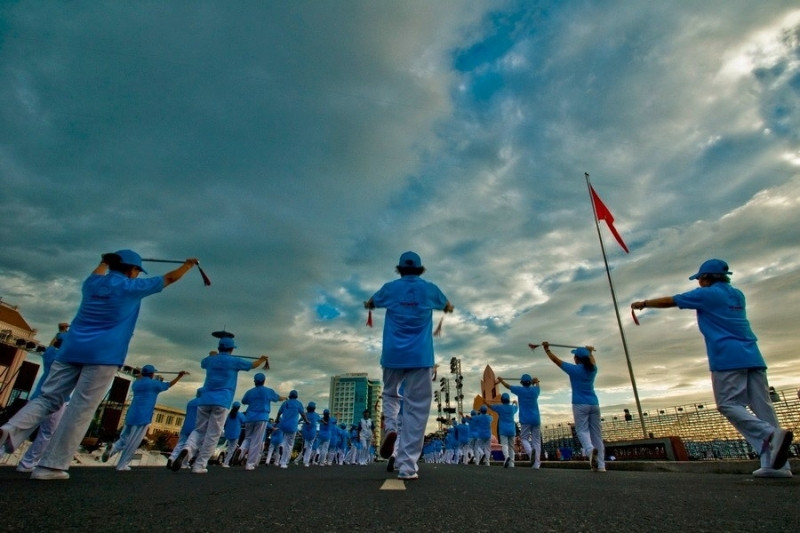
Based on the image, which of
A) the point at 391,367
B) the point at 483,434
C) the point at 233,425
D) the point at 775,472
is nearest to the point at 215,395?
the point at 391,367

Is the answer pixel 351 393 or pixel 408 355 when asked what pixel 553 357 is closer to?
pixel 408 355

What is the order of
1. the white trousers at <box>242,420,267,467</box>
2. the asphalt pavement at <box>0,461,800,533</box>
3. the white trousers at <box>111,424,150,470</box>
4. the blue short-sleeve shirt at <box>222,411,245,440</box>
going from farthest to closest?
1. the blue short-sleeve shirt at <box>222,411,245,440</box>
2. the white trousers at <box>242,420,267,467</box>
3. the white trousers at <box>111,424,150,470</box>
4. the asphalt pavement at <box>0,461,800,533</box>

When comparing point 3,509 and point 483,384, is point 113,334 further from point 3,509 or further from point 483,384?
point 483,384

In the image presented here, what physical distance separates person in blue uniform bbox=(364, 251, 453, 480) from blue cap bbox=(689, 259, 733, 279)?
134 inches

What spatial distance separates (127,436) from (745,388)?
37.5 ft

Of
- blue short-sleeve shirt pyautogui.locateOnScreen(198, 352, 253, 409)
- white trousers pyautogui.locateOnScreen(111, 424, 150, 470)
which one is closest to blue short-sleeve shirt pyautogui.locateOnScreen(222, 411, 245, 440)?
white trousers pyautogui.locateOnScreen(111, 424, 150, 470)

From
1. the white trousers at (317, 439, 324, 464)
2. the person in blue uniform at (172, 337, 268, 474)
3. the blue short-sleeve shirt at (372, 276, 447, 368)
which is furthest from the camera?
the white trousers at (317, 439, 324, 464)

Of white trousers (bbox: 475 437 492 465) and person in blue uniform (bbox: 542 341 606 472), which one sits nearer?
person in blue uniform (bbox: 542 341 606 472)

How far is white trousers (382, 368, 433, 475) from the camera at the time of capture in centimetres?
452

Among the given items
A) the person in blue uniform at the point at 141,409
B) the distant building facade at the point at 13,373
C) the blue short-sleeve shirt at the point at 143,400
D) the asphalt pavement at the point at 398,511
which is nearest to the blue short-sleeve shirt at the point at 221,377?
the person in blue uniform at the point at 141,409

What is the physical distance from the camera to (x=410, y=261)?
5582mm

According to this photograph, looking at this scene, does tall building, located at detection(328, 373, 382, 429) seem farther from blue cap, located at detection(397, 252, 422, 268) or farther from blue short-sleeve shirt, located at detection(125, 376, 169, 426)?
blue cap, located at detection(397, 252, 422, 268)

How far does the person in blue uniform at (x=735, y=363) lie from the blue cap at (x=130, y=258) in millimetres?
6139

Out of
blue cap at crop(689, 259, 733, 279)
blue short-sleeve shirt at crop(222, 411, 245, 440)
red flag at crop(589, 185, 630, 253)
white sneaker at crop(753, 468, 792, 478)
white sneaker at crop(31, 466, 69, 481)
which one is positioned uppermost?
red flag at crop(589, 185, 630, 253)
